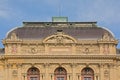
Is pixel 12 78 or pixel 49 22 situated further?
pixel 49 22

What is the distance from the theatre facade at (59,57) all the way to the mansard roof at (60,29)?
1.28ft

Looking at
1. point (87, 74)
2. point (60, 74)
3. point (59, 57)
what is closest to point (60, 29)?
point (59, 57)

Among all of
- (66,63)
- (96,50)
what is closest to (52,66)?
(66,63)

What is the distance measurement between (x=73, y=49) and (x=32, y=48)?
642 centimetres

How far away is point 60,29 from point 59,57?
5.14 meters

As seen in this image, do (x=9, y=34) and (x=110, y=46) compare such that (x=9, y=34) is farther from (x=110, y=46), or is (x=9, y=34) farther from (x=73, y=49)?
(x=110, y=46)

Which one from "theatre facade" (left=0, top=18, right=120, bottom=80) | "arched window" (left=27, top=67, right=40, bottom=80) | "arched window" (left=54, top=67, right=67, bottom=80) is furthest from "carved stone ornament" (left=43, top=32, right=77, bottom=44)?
"arched window" (left=27, top=67, right=40, bottom=80)

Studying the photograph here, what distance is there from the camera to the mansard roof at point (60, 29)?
79500mm

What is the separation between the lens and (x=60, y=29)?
264ft

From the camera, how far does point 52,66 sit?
7794 centimetres

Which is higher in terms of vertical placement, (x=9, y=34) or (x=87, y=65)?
(x=9, y=34)

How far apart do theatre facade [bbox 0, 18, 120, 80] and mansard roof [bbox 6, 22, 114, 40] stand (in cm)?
39

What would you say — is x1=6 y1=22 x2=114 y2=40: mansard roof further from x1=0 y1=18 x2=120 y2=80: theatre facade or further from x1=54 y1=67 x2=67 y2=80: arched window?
x1=54 y1=67 x2=67 y2=80: arched window

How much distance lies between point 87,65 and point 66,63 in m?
3.29
